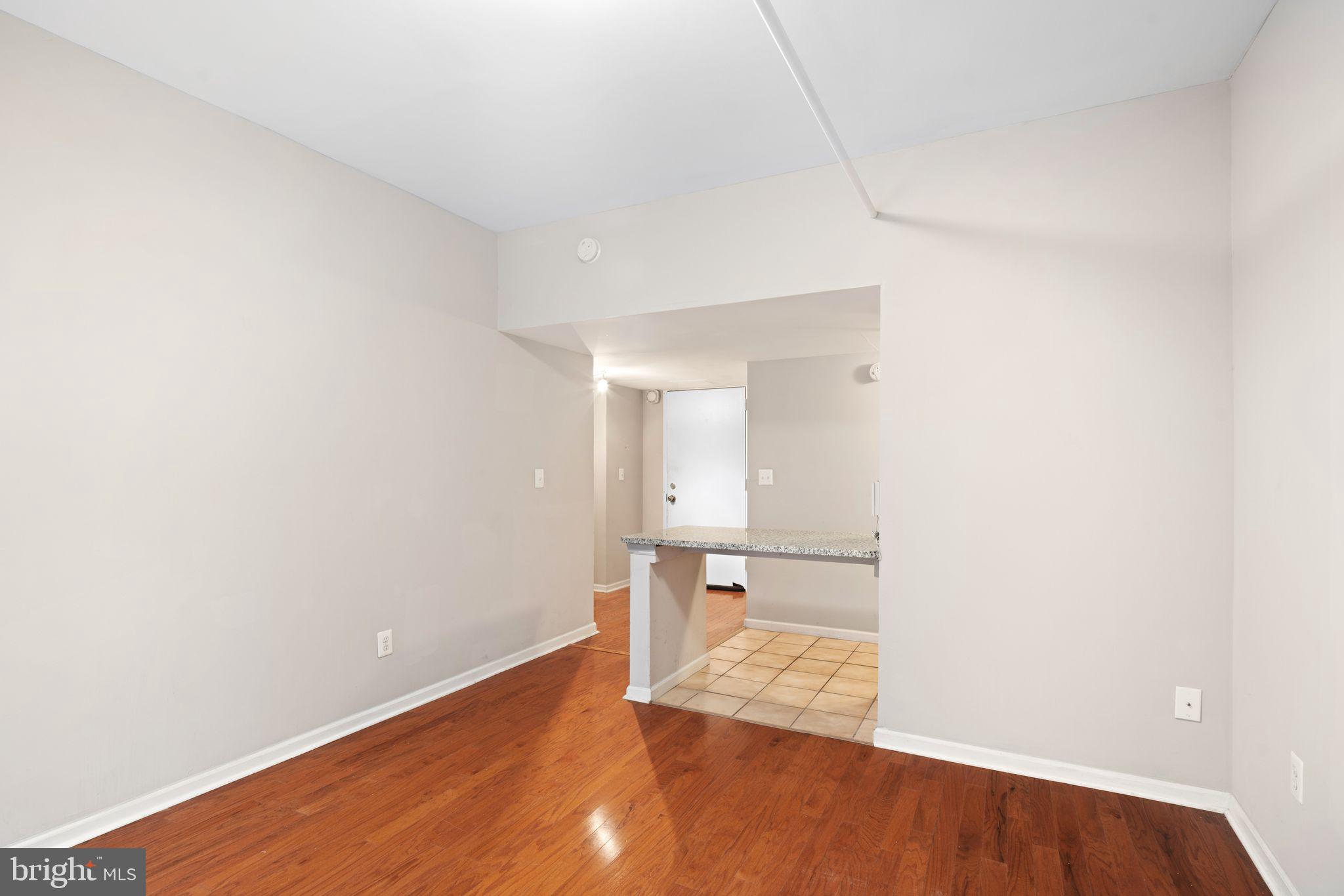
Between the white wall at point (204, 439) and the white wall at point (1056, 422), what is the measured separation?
81.5 inches

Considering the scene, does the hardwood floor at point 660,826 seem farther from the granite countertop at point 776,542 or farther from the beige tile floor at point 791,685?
the granite countertop at point 776,542

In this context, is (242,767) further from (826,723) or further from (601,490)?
(601,490)

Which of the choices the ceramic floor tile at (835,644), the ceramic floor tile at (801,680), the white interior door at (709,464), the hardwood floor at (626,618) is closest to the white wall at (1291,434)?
the ceramic floor tile at (801,680)

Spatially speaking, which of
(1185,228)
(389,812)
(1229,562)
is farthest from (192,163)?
(1229,562)

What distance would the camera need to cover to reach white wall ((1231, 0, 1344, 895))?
1.61m

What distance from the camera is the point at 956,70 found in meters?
2.35

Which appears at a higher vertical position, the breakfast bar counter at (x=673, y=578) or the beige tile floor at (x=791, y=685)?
the breakfast bar counter at (x=673, y=578)

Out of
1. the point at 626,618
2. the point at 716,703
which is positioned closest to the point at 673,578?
the point at 716,703

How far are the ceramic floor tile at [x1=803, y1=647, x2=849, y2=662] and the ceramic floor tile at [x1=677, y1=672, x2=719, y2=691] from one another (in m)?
0.74

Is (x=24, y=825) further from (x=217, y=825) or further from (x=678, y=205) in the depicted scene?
(x=678, y=205)

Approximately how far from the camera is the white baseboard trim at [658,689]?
11.1 ft

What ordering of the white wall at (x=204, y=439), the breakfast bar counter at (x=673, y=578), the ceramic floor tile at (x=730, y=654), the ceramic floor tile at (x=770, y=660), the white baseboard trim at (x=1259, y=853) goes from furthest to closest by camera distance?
the ceramic floor tile at (x=730, y=654), the ceramic floor tile at (x=770, y=660), the breakfast bar counter at (x=673, y=578), the white wall at (x=204, y=439), the white baseboard trim at (x=1259, y=853)

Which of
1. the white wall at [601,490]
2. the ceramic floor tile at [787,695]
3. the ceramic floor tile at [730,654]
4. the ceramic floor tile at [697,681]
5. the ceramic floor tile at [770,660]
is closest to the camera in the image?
the ceramic floor tile at [787,695]

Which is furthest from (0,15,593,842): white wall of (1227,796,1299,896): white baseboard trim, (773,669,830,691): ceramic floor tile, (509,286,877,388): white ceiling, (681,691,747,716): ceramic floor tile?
(1227,796,1299,896): white baseboard trim
